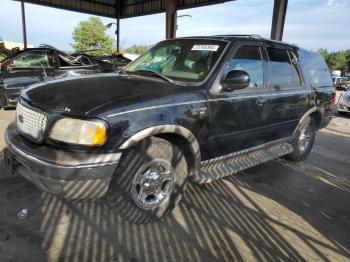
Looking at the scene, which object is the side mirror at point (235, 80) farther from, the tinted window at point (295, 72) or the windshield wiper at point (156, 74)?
the tinted window at point (295, 72)

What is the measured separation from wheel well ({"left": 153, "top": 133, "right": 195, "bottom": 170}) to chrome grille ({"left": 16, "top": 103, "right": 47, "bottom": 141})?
3.20ft

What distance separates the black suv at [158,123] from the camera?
8.58 ft

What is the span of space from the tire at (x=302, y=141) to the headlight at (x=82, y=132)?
11.5 ft

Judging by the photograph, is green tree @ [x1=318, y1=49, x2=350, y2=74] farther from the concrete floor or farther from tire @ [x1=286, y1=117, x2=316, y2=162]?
the concrete floor

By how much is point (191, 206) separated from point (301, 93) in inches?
95.4

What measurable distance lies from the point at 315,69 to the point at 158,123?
3.50 meters

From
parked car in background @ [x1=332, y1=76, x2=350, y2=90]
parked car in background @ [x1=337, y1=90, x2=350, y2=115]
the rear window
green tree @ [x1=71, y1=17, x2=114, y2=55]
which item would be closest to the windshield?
the rear window

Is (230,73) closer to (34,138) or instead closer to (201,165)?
(201,165)

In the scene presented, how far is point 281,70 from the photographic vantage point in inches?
177

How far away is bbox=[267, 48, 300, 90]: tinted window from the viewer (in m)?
4.31

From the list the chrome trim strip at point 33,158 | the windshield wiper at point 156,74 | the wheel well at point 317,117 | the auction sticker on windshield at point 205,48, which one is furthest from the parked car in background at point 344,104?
the chrome trim strip at point 33,158

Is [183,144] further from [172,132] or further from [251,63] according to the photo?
[251,63]

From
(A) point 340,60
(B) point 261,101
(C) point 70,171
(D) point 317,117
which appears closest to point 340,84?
(D) point 317,117

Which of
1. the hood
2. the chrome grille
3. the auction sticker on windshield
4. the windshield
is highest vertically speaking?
the auction sticker on windshield
